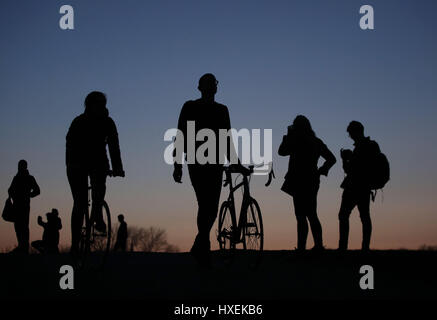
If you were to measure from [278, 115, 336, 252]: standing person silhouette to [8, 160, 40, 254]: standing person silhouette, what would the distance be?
21.7 feet

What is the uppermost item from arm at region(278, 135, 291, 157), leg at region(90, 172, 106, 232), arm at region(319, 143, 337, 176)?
arm at region(278, 135, 291, 157)

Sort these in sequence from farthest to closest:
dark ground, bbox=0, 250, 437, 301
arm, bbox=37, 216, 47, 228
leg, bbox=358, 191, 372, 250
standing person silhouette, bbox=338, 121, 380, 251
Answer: arm, bbox=37, 216, 47, 228 < standing person silhouette, bbox=338, 121, 380, 251 < leg, bbox=358, 191, 372, 250 < dark ground, bbox=0, 250, 437, 301

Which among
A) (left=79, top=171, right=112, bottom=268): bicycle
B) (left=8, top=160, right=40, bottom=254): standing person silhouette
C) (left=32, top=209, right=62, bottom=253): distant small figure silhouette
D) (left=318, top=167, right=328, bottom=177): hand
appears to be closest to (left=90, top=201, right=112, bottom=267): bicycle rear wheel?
(left=79, top=171, right=112, bottom=268): bicycle

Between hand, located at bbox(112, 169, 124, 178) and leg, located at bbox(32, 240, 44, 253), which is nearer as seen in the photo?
hand, located at bbox(112, 169, 124, 178)

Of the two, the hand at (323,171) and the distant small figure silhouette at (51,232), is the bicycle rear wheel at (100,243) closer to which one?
the hand at (323,171)

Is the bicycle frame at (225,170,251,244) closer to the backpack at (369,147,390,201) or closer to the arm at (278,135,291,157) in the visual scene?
the arm at (278,135,291,157)

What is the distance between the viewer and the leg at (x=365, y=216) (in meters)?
10.1

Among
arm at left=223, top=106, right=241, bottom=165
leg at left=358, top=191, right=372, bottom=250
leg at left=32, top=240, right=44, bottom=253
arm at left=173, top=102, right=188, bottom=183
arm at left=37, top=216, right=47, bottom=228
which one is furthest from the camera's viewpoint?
leg at left=32, top=240, right=44, bottom=253

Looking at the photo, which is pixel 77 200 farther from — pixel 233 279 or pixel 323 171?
pixel 323 171

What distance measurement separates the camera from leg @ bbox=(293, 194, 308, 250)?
33.3 feet

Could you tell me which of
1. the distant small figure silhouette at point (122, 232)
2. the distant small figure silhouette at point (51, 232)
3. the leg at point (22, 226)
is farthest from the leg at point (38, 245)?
the leg at point (22, 226)

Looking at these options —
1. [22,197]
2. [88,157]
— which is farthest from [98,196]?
[22,197]

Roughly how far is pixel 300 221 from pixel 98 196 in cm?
345
